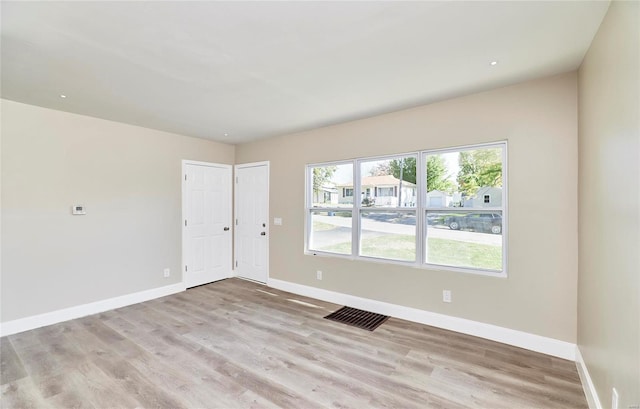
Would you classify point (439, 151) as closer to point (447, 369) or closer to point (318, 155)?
point (318, 155)

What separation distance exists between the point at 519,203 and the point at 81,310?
5.15 meters

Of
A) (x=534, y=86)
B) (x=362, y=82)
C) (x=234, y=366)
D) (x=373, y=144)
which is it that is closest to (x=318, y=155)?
(x=373, y=144)

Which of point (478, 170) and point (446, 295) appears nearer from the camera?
point (478, 170)

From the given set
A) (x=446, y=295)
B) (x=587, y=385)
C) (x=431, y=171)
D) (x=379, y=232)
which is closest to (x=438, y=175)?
(x=431, y=171)

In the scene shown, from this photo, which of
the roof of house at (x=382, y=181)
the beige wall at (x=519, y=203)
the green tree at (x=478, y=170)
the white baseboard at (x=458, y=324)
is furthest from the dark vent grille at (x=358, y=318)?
the green tree at (x=478, y=170)

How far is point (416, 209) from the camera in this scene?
132 inches

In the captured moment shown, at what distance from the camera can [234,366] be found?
241 centimetres

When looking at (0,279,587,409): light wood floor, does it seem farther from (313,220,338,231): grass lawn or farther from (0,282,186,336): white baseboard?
(313,220,338,231): grass lawn

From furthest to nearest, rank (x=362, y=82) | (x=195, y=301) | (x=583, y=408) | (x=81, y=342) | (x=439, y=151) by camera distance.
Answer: (x=195, y=301) → (x=439, y=151) → (x=81, y=342) → (x=362, y=82) → (x=583, y=408)

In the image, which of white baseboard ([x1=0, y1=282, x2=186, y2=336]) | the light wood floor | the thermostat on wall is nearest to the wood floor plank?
the light wood floor

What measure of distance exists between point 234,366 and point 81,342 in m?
1.74

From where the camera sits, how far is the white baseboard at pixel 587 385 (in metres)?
1.82

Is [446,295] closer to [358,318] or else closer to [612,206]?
[358,318]

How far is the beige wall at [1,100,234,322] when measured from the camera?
3064mm
